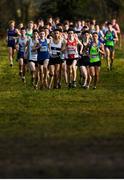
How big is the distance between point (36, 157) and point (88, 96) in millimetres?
10970

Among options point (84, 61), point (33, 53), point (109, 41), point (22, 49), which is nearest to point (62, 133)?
point (33, 53)

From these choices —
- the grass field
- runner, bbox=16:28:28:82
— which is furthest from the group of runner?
runner, bbox=16:28:28:82

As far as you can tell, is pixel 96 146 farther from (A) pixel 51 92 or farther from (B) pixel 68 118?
(A) pixel 51 92

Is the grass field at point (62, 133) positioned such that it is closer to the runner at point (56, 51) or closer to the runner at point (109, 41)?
the runner at point (56, 51)

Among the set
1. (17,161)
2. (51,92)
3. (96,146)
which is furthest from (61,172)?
(51,92)

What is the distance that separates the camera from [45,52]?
27281 mm

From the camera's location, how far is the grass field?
12.9 metres

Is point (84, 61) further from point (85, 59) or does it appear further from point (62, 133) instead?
point (62, 133)

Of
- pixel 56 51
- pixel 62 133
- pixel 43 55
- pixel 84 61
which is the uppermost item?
pixel 56 51

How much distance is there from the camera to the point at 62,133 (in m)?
16.9

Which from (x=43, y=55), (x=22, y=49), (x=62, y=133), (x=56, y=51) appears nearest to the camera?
(x=62, y=133)

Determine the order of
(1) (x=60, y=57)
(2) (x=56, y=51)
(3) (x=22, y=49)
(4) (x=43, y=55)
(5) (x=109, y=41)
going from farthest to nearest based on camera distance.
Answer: (5) (x=109, y=41) → (3) (x=22, y=49) → (1) (x=60, y=57) → (2) (x=56, y=51) → (4) (x=43, y=55)

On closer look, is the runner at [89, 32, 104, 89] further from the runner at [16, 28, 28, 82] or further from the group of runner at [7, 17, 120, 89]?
the runner at [16, 28, 28, 82]

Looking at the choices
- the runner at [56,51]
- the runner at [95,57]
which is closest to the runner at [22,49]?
the runner at [56,51]
